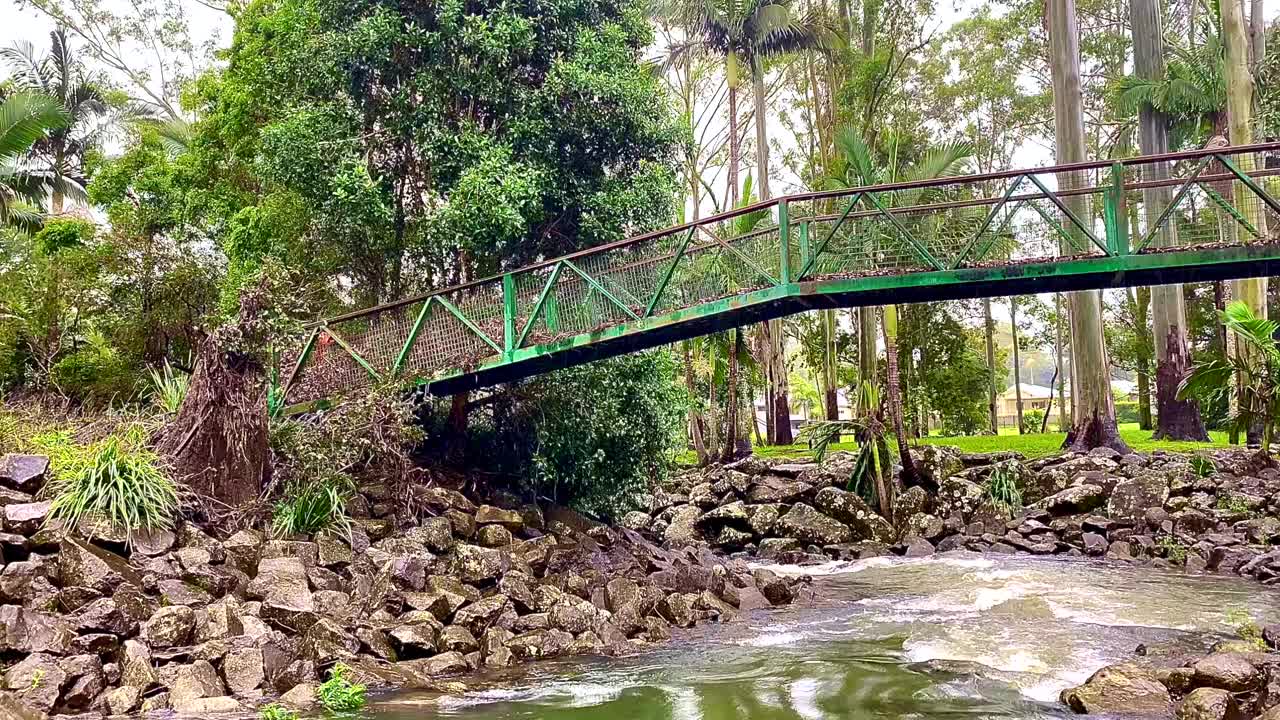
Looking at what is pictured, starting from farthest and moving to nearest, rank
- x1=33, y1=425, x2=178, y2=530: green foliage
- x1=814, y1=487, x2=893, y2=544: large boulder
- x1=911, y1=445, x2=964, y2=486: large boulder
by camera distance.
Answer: x1=911, y1=445, x2=964, y2=486: large boulder, x1=814, y1=487, x2=893, y2=544: large boulder, x1=33, y1=425, x2=178, y2=530: green foliage

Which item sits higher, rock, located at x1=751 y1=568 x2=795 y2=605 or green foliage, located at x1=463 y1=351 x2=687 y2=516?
green foliage, located at x1=463 y1=351 x2=687 y2=516

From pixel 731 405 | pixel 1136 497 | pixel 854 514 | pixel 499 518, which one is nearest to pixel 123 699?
pixel 499 518

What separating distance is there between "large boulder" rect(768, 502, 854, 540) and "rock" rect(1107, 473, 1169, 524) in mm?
4102

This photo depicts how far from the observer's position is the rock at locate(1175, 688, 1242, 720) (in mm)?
6680

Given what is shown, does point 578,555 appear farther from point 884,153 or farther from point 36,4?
point 36,4

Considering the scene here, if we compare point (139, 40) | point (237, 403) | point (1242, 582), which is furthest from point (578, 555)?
point (139, 40)

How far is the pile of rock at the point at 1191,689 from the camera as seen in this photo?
22.2 ft

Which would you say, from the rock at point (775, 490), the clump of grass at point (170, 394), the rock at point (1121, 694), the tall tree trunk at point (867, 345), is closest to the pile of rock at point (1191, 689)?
the rock at point (1121, 694)

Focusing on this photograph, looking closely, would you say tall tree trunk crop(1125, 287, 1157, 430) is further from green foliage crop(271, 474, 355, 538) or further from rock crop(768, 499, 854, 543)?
green foliage crop(271, 474, 355, 538)

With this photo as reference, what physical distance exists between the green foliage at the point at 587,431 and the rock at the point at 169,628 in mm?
5426

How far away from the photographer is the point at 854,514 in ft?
55.7

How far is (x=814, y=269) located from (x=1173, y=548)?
274 inches

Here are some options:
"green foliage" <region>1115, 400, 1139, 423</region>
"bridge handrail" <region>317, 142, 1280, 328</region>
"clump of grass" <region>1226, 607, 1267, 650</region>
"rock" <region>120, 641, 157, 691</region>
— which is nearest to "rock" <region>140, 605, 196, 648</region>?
"rock" <region>120, 641, 157, 691</region>

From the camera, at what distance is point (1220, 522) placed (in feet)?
49.1
